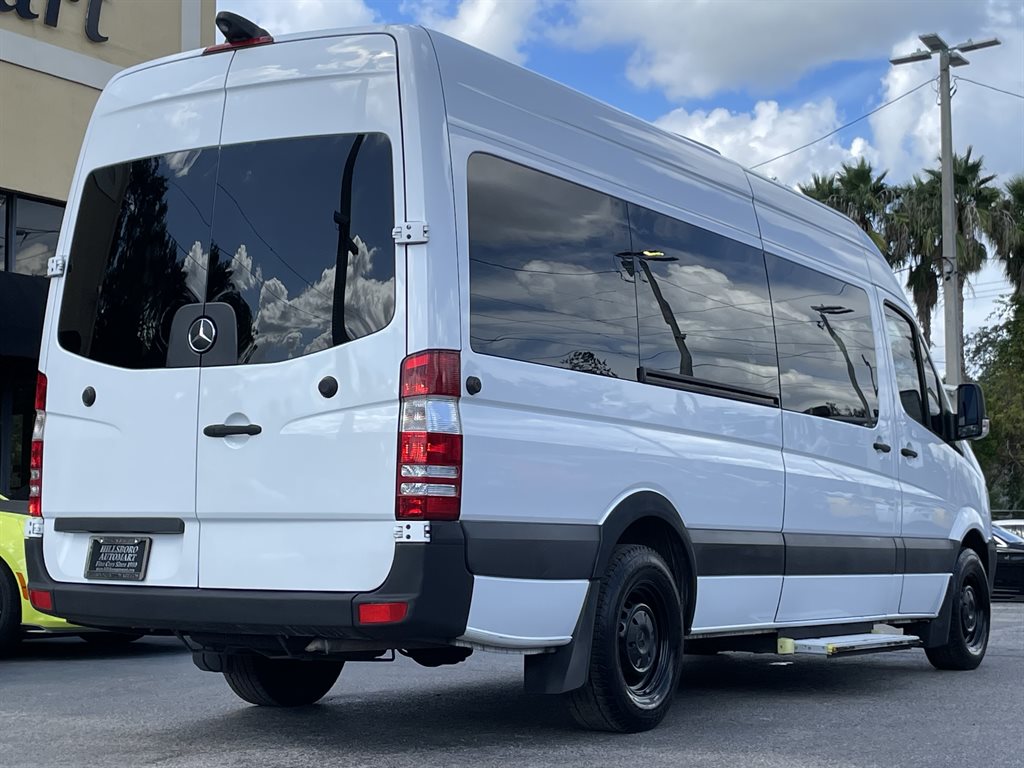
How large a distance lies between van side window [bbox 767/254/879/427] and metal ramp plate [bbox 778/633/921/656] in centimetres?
127

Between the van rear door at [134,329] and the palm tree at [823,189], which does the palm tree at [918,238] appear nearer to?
the palm tree at [823,189]

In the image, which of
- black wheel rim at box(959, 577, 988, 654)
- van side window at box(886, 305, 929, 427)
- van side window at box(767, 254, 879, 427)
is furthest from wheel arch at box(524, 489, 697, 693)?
black wheel rim at box(959, 577, 988, 654)

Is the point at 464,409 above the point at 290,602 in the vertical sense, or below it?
above

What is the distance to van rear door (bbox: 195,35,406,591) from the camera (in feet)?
17.3

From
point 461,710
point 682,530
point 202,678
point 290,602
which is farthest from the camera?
point 202,678

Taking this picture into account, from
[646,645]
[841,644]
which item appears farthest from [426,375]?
[841,644]

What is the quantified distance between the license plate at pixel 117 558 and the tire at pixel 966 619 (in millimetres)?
5989

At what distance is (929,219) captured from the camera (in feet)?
116

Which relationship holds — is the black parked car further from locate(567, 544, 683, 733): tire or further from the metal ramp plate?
locate(567, 544, 683, 733): tire

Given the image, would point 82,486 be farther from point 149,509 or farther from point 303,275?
point 303,275

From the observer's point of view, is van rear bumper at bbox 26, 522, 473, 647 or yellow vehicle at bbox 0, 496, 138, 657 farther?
yellow vehicle at bbox 0, 496, 138, 657

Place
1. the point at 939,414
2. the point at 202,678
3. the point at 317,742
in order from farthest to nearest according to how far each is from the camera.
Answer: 1. the point at 939,414
2. the point at 202,678
3. the point at 317,742

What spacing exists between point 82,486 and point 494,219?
6.74ft

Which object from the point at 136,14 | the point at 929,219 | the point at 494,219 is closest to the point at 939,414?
the point at 494,219
